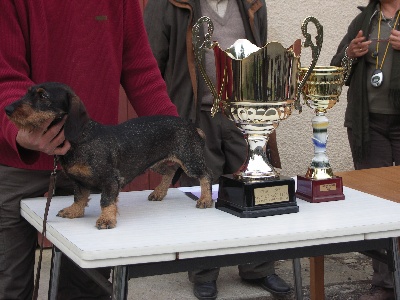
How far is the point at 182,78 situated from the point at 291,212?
1.75m

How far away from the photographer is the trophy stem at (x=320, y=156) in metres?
2.40

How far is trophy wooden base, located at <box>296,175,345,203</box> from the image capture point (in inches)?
90.1

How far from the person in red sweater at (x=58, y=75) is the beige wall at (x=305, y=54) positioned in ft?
8.78

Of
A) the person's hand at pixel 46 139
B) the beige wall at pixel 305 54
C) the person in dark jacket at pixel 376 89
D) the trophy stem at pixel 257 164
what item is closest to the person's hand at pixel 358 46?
the person in dark jacket at pixel 376 89

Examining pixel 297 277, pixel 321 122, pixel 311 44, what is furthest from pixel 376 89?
pixel 311 44

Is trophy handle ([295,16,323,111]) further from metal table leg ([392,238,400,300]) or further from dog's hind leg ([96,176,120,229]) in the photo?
dog's hind leg ([96,176,120,229])

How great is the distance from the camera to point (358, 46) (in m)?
3.86

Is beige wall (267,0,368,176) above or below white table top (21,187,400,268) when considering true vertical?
above

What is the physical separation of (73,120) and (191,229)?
0.43 meters

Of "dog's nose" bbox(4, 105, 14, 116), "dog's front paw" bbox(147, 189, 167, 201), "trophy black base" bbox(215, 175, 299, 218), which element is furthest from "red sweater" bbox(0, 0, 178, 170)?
"trophy black base" bbox(215, 175, 299, 218)

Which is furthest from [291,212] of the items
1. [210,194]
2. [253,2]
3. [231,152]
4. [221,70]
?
[253,2]

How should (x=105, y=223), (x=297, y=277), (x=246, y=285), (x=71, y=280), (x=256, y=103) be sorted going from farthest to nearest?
(x=246, y=285), (x=297, y=277), (x=71, y=280), (x=256, y=103), (x=105, y=223)

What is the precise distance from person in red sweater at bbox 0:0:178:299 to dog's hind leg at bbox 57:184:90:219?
17 centimetres

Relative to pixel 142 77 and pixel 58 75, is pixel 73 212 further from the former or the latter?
pixel 142 77
